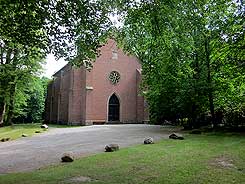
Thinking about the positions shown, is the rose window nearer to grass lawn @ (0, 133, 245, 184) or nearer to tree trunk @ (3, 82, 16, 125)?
tree trunk @ (3, 82, 16, 125)

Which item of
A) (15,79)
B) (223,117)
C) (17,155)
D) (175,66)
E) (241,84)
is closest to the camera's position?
(17,155)

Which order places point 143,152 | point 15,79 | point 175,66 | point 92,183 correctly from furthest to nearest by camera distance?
point 15,79 → point 175,66 → point 143,152 → point 92,183

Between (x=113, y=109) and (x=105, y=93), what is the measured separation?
2.54 metres

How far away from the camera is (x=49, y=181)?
8.00 meters

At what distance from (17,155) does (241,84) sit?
14249 millimetres

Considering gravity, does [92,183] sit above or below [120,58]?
below

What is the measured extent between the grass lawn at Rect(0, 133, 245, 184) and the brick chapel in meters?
29.4

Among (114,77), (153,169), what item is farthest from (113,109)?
(153,169)

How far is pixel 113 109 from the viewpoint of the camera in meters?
43.8

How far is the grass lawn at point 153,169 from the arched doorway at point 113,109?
3053cm

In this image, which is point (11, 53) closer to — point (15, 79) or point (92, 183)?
point (15, 79)

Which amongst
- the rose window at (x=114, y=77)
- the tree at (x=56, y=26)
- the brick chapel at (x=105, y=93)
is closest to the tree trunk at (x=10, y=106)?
the brick chapel at (x=105, y=93)

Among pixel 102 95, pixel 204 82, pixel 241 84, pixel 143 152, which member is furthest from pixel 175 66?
pixel 102 95

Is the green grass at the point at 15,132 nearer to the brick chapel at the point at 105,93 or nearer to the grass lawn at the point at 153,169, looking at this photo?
the brick chapel at the point at 105,93
